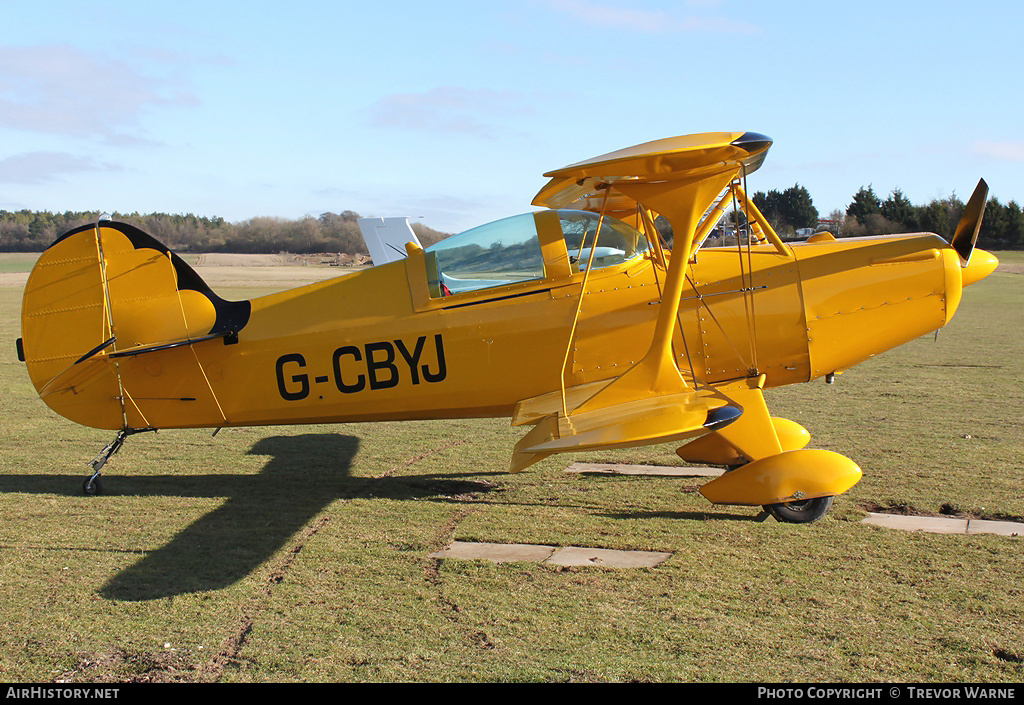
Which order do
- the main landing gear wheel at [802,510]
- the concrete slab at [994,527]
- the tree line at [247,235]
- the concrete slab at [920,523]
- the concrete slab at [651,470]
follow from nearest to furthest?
the concrete slab at [994,527]
the concrete slab at [920,523]
the main landing gear wheel at [802,510]
the concrete slab at [651,470]
the tree line at [247,235]

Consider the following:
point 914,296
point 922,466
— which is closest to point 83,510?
point 914,296

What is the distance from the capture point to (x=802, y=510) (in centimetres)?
564

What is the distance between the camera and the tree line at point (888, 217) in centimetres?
4322

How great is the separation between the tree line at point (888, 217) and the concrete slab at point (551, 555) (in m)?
42.1

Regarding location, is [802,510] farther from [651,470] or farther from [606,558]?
[651,470]

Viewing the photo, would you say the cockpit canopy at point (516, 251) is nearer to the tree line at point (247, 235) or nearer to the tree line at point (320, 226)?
the tree line at point (320, 226)

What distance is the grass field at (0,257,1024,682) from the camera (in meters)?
3.77

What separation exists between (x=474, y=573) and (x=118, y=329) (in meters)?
3.92

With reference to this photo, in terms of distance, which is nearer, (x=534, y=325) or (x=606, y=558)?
(x=606, y=558)

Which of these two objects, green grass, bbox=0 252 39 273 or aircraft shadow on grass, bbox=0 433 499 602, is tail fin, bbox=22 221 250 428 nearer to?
aircraft shadow on grass, bbox=0 433 499 602

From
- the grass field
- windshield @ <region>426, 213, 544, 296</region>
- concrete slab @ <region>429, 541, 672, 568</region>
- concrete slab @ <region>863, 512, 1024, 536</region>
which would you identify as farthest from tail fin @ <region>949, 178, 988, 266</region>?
concrete slab @ <region>429, 541, 672, 568</region>

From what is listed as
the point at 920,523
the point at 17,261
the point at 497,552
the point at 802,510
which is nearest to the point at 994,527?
the point at 920,523

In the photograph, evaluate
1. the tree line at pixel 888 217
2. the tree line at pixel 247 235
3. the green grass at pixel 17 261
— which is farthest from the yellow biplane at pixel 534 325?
the tree line at pixel 247 235

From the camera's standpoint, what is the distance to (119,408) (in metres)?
6.75
